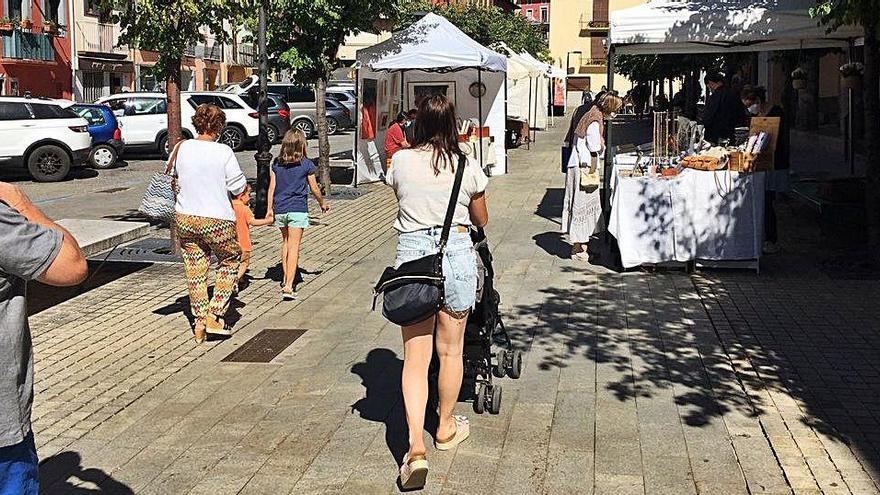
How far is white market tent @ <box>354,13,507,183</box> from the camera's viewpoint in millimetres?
17266

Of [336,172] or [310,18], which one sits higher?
[310,18]

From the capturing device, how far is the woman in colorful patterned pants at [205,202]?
711 centimetres

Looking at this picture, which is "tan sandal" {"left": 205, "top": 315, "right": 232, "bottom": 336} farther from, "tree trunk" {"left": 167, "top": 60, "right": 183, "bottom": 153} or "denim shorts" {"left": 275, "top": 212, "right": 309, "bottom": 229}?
"tree trunk" {"left": 167, "top": 60, "right": 183, "bottom": 153}

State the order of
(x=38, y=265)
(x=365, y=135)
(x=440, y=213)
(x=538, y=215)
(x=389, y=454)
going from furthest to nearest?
(x=365, y=135) < (x=538, y=215) < (x=389, y=454) < (x=440, y=213) < (x=38, y=265)

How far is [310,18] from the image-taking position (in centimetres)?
1631

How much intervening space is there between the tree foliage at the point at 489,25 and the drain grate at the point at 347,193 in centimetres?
1236

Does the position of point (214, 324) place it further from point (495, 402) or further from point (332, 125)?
point (332, 125)

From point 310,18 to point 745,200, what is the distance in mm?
8864

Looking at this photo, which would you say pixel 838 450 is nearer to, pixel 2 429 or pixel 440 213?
pixel 440 213

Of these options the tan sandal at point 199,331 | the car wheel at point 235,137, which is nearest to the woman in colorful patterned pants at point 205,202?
the tan sandal at point 199,331

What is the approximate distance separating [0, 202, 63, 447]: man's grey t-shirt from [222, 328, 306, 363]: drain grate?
13.1ft

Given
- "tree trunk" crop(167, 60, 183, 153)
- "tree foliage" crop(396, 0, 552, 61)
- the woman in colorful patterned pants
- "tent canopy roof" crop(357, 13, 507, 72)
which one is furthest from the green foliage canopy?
"tree foliage" crop(396, 0, 552, 61)

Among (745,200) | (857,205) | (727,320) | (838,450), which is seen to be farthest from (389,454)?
(857,205)

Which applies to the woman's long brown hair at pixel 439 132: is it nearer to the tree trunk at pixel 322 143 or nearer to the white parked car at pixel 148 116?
the tree trunk at pixel 322 143
